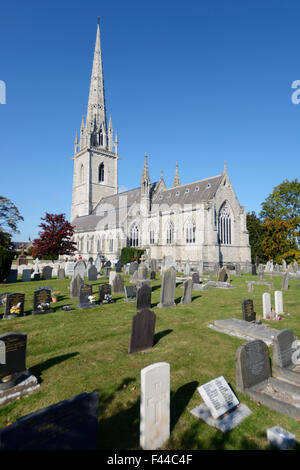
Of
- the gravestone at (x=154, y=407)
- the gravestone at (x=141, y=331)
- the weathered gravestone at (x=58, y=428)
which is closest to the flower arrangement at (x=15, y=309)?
the gravestone at (x=141, y=331)

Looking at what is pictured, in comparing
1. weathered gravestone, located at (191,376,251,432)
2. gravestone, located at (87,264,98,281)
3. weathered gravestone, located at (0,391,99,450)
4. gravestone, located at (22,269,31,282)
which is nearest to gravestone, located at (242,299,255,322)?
weathered gravestone, located at (191,376,251,432)

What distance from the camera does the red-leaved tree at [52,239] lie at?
28.9m

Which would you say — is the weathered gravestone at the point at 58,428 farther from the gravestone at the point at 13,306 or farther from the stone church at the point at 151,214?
the stone church at the point at 151,214

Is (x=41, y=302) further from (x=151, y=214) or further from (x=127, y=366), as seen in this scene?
(x=151, y=214)

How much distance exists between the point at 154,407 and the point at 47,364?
3350mm

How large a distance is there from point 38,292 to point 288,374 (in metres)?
8.85

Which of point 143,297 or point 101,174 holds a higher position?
point 101,174

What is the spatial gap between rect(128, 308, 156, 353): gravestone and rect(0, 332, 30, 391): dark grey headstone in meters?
2.42

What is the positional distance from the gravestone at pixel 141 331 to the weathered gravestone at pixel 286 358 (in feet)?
9.73

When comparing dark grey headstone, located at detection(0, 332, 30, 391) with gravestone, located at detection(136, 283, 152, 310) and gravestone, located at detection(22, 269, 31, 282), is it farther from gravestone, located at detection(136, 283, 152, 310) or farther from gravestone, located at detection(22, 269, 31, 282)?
gravestone, located at detection(22, 269, 31, 282)

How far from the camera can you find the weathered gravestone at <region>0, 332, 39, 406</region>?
4.42 m

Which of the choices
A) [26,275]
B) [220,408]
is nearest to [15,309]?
[220,408]

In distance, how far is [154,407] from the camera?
324 centimetres
